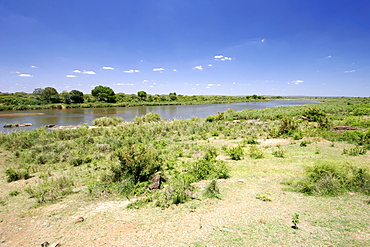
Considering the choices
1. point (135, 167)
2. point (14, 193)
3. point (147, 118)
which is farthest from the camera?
point (147, 118)

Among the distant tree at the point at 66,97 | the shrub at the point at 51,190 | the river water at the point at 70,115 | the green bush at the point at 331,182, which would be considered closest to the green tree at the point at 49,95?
the distant tree at the point at 66,97

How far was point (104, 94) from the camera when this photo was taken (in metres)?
85.7

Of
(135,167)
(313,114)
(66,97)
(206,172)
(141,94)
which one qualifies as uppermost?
(141,94)

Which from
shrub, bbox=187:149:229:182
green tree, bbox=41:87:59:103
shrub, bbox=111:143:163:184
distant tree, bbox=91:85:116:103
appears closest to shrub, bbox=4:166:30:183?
shrub, bbox=111:143:163:184

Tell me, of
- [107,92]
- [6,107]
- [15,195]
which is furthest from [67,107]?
[15,195]

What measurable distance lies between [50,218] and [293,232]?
6.45 m

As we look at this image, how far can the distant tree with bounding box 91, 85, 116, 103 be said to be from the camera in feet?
284

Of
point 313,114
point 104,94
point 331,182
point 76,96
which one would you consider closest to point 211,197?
Answer: point 331,182

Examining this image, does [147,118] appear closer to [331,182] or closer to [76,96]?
[331,182]

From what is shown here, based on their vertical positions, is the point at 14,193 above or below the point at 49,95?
below

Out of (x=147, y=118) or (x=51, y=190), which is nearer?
(x=51, y=190)

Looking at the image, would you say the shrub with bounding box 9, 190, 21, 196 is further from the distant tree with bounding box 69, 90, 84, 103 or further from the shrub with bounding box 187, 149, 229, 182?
the distant tree with bounding box 69, 90, 84, 103

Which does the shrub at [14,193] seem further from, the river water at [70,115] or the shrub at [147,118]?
the river water at [70,115]

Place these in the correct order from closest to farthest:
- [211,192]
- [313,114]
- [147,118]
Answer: [211,192]
[313,114]
[147,118]
